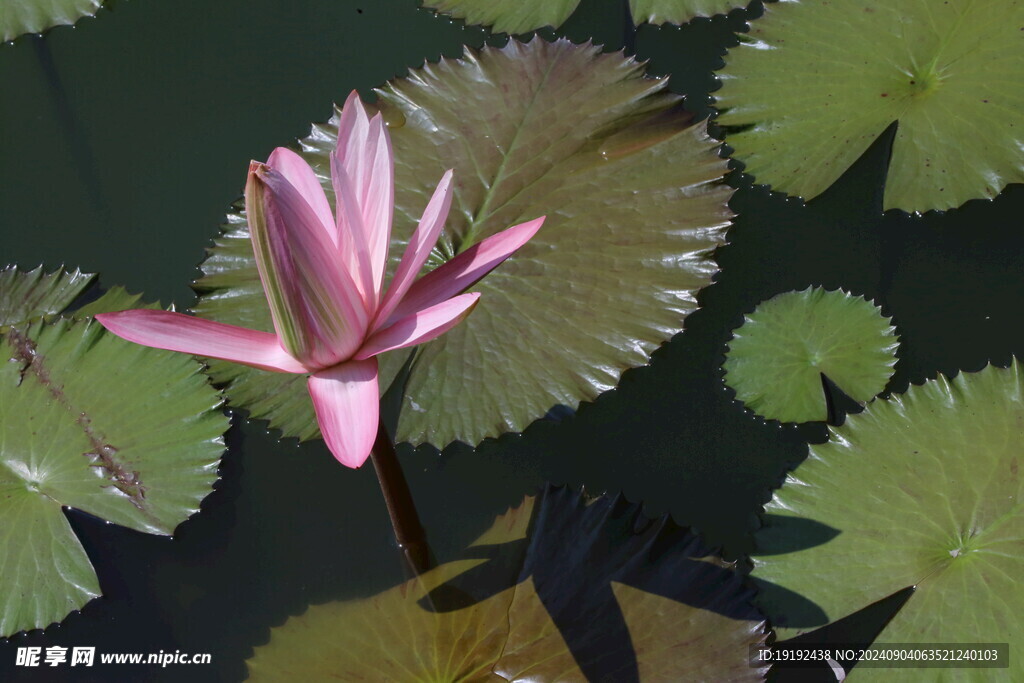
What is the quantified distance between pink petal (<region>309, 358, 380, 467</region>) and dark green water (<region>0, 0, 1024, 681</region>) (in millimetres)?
606

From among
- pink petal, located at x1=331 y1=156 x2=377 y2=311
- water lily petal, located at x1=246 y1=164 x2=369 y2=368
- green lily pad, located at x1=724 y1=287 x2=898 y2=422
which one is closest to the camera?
water lily petal, located at x1=246 y1=164 x2=369 y2=368

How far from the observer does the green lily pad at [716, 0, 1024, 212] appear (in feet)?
6.80

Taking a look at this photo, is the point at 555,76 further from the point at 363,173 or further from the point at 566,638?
the point at 566,638

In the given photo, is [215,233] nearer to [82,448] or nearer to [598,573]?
[82,448]

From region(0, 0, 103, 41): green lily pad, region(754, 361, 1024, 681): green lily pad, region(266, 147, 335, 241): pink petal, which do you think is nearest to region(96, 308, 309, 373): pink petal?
region(266, 147, 335, 241): pink petal

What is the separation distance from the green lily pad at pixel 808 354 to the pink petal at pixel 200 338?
107 centimetres

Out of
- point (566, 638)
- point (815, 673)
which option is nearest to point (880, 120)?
point (815, 673)

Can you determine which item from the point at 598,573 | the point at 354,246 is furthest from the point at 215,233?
the point at 598,573

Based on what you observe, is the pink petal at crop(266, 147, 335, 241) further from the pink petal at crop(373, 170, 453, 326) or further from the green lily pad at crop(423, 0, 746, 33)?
the green lily pad at crop(423, 0, 746, 33)

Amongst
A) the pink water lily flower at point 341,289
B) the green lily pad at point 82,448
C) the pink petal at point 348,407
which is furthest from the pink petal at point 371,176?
the green lily pad at point 82,448

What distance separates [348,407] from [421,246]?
0.28 m

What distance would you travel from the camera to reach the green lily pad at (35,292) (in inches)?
85.4

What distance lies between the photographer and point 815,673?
151 centimetres

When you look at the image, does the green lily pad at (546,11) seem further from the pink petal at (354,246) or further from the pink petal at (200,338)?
the pink petal at (200,338)
